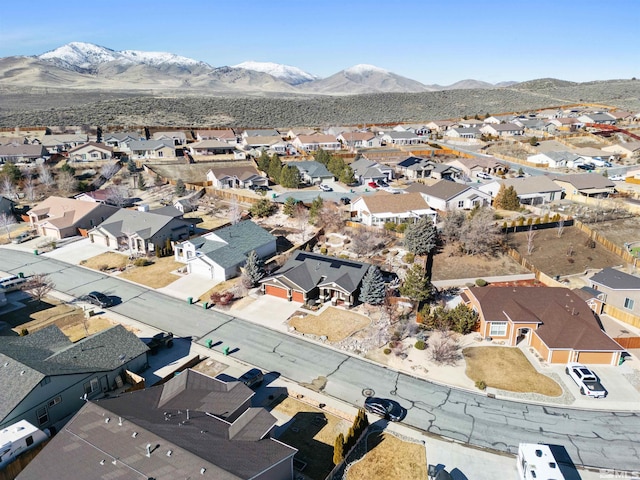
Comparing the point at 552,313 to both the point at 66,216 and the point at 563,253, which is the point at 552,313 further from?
the point at 66,216

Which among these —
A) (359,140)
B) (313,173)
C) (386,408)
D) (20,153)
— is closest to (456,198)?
(313,173)

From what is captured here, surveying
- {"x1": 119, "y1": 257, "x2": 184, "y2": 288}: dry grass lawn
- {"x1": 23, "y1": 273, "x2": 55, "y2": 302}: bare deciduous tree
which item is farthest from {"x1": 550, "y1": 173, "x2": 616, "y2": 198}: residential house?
{"x1": 23, "y1": 273, "x2": 55, "y2": 302}: bare deciduous tree

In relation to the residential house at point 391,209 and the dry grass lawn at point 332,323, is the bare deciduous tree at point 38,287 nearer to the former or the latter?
the dry grass lawn at point 332,323

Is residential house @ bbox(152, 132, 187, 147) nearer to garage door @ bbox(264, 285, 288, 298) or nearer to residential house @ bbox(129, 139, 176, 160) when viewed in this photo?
residential house @ bbox(129, 139, 176, 160)

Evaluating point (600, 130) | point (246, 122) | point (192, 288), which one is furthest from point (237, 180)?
point (600, 130)

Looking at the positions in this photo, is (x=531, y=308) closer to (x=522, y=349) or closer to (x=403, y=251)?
→ (x=522, y=349)

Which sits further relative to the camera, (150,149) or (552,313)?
(150,149)
